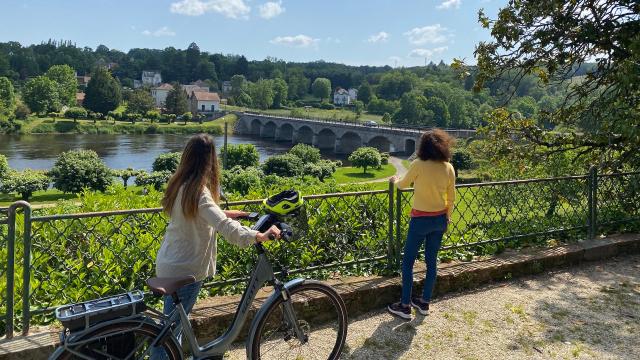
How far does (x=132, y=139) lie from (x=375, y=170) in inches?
1746

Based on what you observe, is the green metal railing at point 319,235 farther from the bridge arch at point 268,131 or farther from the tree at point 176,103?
the tree at point 176,103

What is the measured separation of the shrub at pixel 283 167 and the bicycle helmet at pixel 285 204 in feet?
121

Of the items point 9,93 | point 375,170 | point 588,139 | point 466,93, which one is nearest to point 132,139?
point 9,93

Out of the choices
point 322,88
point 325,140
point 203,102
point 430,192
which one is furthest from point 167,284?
point 322,88

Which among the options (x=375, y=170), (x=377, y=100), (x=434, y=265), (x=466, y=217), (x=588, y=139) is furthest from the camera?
(x=377, y=100)

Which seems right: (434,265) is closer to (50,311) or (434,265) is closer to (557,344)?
(557,344)


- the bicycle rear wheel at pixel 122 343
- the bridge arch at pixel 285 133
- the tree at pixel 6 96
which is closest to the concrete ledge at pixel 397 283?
the bicycle rear wheel at pixel 122 343

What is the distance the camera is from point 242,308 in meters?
3.32

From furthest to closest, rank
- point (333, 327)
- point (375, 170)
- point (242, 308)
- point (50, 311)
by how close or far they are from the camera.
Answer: point (375, 170) < point (333, 327) < point (50, 311) < point (242, 308)

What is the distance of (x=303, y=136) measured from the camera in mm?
90625

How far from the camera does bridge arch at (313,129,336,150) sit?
84.8m

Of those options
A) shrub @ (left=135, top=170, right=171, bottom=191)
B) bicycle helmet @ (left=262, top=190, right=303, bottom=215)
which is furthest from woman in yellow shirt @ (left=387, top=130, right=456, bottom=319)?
shrub @ (left=135, top=170, right=171, bottom=191)

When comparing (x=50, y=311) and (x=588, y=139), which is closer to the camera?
(x=50, y=311)

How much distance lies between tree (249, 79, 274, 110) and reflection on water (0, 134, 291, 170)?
49788 mm
